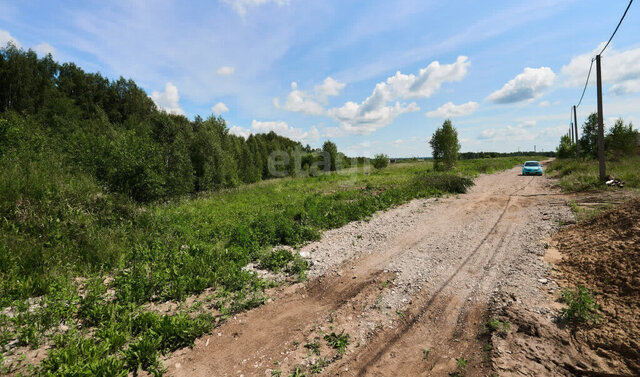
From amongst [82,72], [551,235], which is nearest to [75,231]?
[551,235]

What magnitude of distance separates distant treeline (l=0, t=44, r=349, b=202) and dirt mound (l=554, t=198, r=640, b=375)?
13.3m

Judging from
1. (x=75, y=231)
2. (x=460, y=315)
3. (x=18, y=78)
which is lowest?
(x=460, y=315)

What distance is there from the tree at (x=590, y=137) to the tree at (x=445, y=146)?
20.5 m

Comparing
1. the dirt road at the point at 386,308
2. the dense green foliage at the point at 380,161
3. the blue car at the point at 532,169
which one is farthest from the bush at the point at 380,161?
the dirt road at the point at 386,308

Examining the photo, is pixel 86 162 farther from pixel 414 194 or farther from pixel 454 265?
pixel 414 194

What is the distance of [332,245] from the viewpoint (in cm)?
788

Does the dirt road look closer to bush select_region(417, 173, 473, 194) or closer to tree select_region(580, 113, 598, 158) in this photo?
bush select_region(417, 173, 473, 194)

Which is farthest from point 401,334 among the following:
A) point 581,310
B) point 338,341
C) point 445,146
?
point 445,146

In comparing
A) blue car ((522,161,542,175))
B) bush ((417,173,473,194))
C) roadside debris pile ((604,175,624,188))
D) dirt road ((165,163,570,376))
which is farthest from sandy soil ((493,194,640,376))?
blue car ((522,161,542,175))

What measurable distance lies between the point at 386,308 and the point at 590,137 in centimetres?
5131

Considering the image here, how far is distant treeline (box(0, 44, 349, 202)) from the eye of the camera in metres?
11.3

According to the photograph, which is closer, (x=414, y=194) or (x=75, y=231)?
(x=75, y=231)

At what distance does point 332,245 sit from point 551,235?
22.1 ft

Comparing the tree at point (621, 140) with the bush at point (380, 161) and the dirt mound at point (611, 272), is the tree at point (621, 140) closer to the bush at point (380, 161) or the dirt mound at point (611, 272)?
the bush at point (380, 161)
